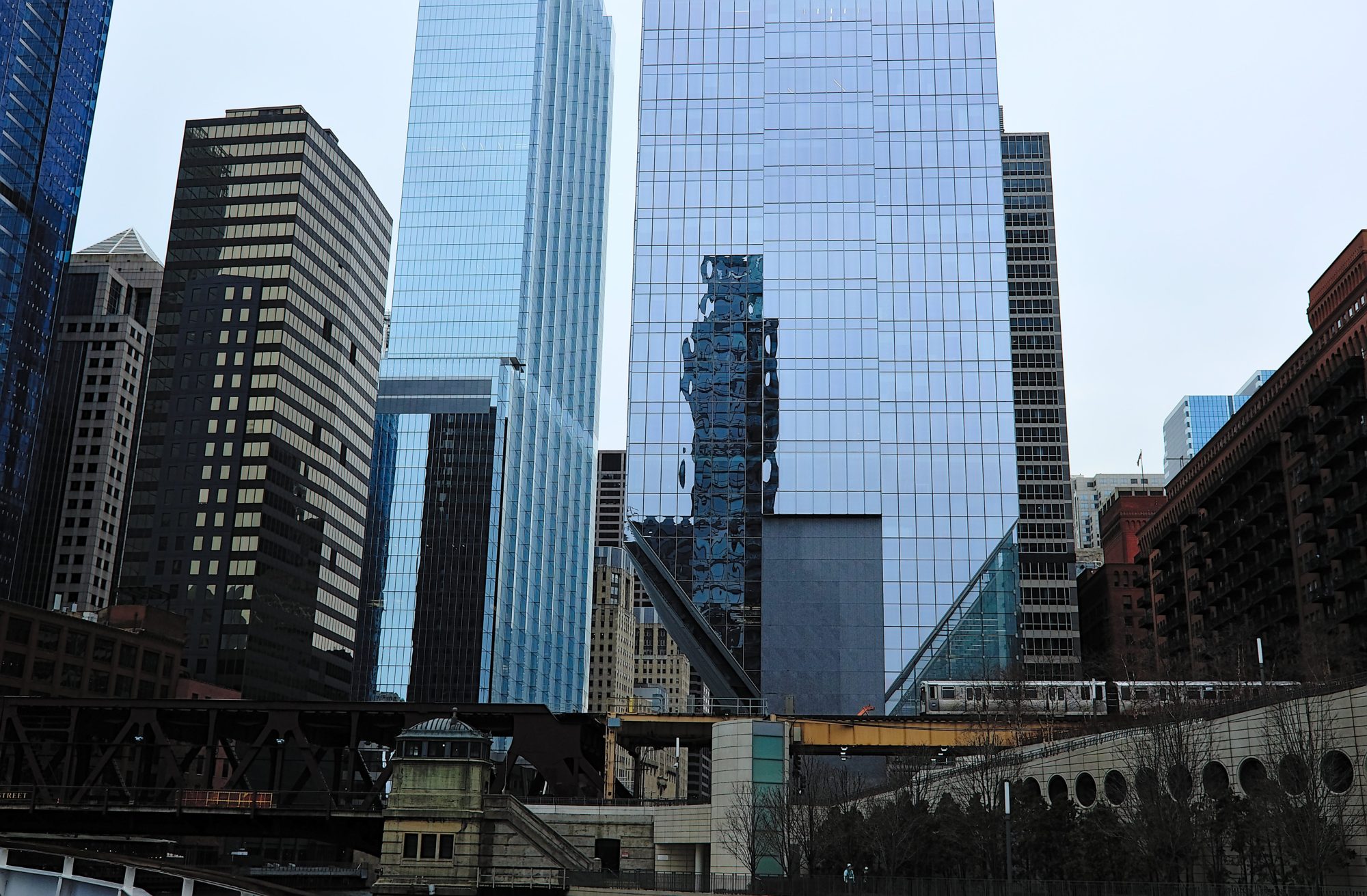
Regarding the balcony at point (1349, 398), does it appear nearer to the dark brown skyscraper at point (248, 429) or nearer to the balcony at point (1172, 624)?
the balcony at point (1172, 624)

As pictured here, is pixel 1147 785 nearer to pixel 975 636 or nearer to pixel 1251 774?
pixel 1251 774

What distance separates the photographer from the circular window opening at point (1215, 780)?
52719 mm

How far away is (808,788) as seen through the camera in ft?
243

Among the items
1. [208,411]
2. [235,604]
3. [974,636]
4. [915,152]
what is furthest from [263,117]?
[974,636]

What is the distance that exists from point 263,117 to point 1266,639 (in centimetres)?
15579

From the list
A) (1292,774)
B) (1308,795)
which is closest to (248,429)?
(1292,774)

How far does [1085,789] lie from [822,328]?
6171 centimetres

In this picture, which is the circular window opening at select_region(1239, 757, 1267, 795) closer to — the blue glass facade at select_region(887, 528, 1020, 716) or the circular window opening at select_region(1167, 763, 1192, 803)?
the circular window opening at select_region(1167, 763, 1192, 803)

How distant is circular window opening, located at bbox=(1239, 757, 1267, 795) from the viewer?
5022cm

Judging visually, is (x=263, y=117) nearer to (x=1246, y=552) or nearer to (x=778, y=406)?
(x=778, y=406)

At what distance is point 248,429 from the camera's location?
181625mm

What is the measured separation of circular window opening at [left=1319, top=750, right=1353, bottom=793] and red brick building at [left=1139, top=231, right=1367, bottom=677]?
32.2 m

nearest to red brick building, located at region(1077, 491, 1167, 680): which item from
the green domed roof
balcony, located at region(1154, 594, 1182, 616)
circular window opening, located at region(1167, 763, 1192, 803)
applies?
balcony, located at region(1154, 594, 1182, 616)

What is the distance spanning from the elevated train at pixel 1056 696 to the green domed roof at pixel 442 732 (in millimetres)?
34632
